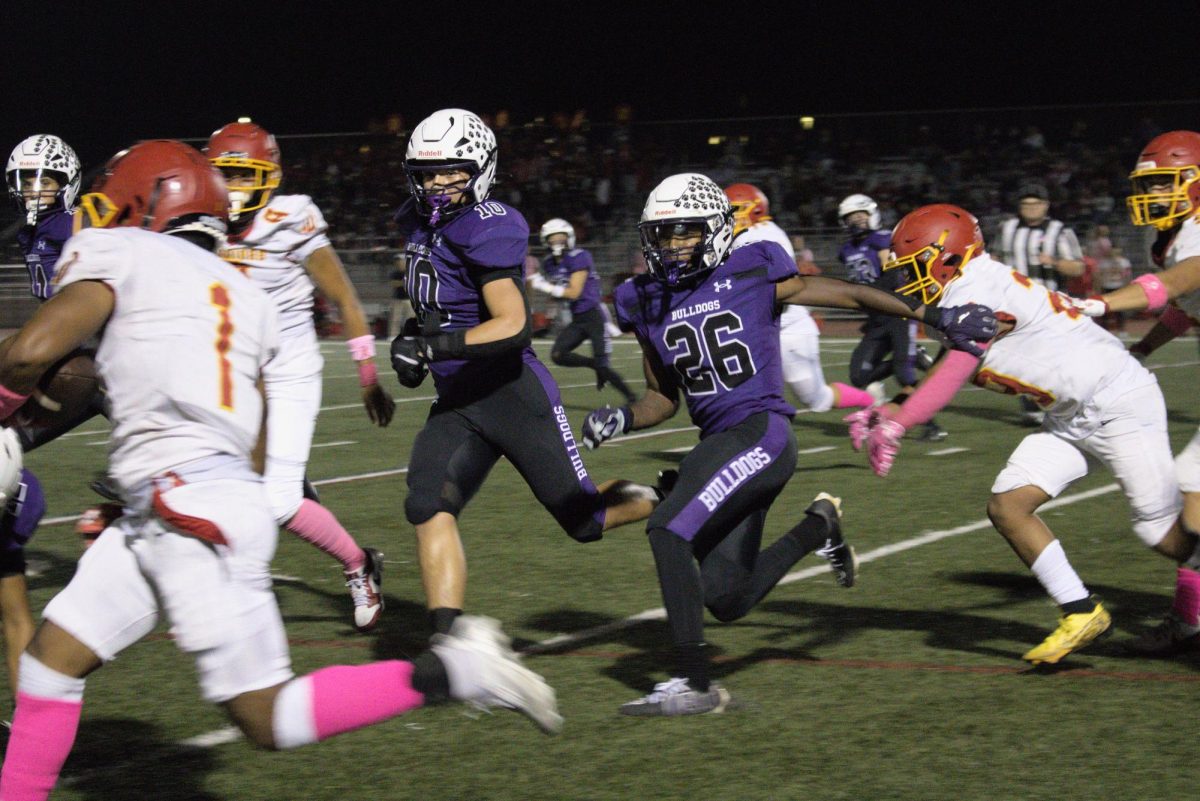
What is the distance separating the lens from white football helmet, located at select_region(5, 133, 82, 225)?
6703 mm

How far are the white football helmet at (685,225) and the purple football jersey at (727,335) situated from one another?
68 millimetres

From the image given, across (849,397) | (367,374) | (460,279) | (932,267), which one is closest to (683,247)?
(460,279)

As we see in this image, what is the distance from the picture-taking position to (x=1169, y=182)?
5.42 metres

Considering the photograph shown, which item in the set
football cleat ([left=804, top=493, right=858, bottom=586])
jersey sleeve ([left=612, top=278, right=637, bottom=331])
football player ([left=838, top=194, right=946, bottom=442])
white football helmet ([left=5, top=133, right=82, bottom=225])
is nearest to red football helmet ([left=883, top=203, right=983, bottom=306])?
football cleat ([left=804, top=493, right=858, bottom=586])

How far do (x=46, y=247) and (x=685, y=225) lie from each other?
327 centimetres

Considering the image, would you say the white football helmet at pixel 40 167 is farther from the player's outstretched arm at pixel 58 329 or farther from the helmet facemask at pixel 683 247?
the player's outstretched arm at pixel 58 329

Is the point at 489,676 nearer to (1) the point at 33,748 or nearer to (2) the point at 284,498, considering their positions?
(1) the point at 33,748

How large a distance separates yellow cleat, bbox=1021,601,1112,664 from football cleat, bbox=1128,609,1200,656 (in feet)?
0.99

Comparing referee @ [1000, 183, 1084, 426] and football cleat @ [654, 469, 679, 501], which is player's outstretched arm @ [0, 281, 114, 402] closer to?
football cleat @ [654, 469, 679, 501]

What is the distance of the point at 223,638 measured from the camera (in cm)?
301

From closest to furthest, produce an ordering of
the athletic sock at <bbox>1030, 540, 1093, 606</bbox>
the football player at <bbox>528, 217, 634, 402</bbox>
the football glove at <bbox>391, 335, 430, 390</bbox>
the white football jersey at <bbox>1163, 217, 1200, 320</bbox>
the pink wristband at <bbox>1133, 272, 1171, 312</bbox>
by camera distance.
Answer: the football glove at <bbox>391, 335, 430, 390</bbox>, the athletic sock at <bbox>1030, 540, 1093, 606</bbox>, the pink wristband at <bbox>1133, 272, 1171, 312</bbox>, the white football jersey at <bbox>1163, 217, 1200, 320</bbox>, the football player at <bbox>528, 217, 634, 402</bbox>

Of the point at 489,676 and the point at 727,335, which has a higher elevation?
the point at 727,335

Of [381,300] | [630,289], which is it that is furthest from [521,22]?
[630,289]

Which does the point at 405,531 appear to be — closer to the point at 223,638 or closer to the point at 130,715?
the point at 130,715
